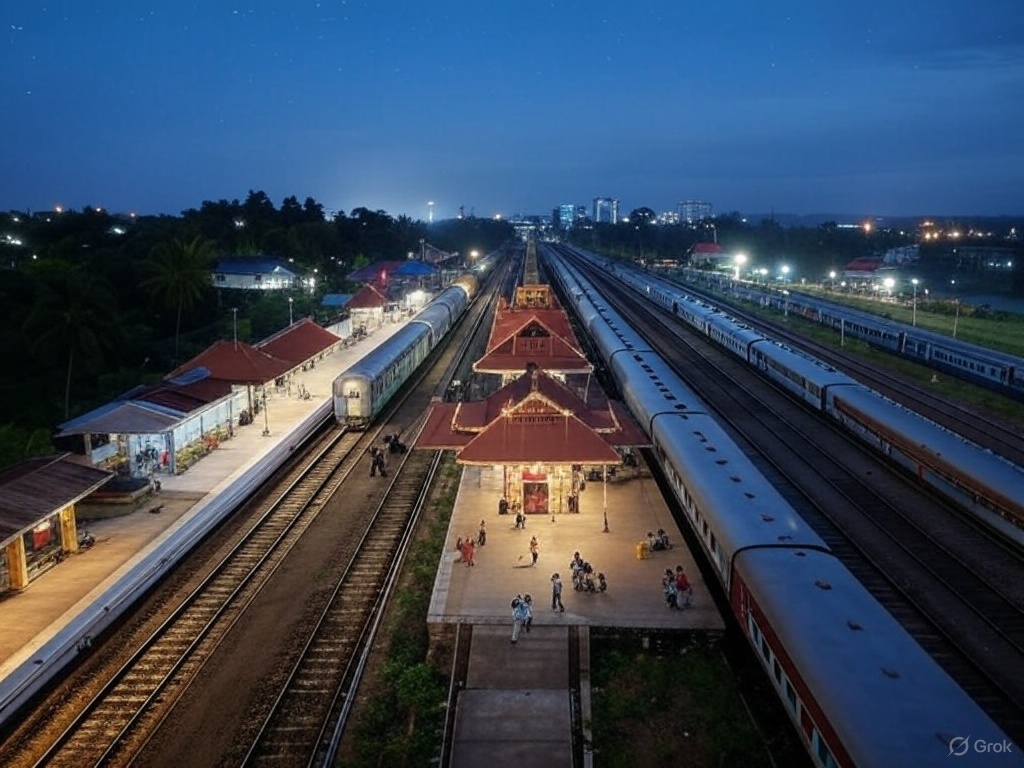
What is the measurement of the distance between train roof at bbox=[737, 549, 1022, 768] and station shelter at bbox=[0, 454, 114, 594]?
57.8 feet

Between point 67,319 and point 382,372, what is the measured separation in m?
21.4

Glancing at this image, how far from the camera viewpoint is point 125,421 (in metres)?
30.9

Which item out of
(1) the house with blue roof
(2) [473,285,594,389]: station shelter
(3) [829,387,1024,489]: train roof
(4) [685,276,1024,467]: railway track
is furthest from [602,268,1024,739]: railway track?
(1) the house with blue roof

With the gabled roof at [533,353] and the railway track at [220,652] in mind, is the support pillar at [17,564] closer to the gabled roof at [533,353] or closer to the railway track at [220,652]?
the railway track at [220,652]

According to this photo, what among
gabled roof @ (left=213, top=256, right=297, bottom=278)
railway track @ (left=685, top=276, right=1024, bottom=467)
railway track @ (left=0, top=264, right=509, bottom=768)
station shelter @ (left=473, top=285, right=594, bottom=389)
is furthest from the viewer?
gabled roof @ (left=213, top=256, right=297, bottom=278)

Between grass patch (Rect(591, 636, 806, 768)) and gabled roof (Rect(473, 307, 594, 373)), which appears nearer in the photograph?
grass patch (Rect(591, 636, 806, 768))

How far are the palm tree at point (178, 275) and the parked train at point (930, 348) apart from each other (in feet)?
165

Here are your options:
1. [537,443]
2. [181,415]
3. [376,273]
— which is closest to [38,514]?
[181,415]

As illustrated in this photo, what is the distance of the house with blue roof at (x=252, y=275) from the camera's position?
92062mm

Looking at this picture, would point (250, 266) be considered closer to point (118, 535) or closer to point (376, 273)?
point (376, 273)

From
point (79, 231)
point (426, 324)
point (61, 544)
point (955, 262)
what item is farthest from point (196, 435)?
point (955, 262)

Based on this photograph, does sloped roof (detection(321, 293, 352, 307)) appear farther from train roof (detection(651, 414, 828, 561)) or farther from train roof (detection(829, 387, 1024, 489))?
train roof (detection(651, 414, 828, 561))

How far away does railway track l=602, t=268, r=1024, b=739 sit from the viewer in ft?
59.9

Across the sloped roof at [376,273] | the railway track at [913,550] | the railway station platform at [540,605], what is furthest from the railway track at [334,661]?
the sloped roof at [376,273]
